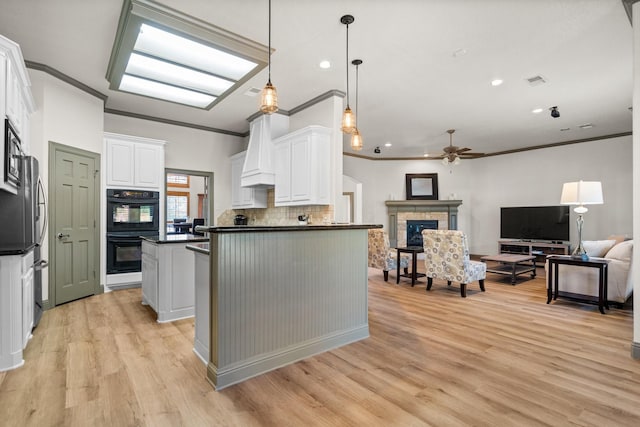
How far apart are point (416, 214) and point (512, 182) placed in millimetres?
2527

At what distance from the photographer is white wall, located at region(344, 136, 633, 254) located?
22.5 feet

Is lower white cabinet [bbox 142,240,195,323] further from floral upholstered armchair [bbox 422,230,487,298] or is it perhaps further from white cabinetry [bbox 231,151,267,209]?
floral upholstered armchair [bbox 422,230,487,298]

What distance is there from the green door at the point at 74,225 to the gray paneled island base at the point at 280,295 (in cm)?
312

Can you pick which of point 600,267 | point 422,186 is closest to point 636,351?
point 600,267

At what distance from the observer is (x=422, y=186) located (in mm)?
9312

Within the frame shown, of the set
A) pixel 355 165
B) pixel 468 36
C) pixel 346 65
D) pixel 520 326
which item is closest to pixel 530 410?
pixel 520 326

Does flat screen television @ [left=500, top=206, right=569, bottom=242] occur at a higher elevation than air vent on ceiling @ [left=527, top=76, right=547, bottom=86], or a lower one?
lower

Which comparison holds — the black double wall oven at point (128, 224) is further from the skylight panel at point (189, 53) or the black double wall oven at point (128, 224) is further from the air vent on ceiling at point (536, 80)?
the air vent on ceiling at point (536, 80)

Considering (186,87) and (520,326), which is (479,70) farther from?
(186,87)

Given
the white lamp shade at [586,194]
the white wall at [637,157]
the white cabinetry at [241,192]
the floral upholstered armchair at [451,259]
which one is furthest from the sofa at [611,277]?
the white cabinetry at [241,192]

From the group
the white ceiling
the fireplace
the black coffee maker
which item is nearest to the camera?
the white ceiling

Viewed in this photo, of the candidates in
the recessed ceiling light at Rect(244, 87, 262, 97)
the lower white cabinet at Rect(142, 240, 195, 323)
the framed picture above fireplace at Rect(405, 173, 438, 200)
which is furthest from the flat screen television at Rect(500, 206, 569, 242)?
the lower white cabinet at Rect(142, 240, 195, 323)

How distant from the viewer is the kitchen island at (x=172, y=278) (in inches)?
135

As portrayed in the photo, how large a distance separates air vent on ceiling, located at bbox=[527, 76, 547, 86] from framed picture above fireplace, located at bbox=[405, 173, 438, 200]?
5.04 metres
